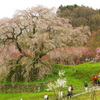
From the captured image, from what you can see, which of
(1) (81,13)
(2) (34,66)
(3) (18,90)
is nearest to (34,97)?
(3) (18,90)

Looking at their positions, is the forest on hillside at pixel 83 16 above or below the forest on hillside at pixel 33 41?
above

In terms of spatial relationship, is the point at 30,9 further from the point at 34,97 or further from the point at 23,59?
the point at 34,97

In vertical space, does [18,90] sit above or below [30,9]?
below

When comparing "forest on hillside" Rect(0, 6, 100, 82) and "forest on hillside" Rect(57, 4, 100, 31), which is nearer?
"forest on hillside" Rect(0, 6, 100, 82)

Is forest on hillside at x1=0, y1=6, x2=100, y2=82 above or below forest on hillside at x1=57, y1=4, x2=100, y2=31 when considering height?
below

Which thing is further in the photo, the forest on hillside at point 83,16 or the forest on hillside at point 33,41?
the forest on hillside at point 83,16

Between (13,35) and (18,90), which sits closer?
(18,90)

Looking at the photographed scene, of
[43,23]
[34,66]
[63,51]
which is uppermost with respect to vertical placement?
[43,23]

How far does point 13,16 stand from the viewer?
74.3 ft

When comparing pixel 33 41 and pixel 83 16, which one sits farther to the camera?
pixel 83 16

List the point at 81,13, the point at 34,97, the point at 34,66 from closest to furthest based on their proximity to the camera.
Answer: the point at 34,97, the point at 34,66, the point at 81,13

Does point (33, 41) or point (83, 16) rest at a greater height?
point (83, 16)

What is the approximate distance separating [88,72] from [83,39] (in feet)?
15.1

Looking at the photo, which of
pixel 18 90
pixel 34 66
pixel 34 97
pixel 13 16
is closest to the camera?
pixel 34 97
